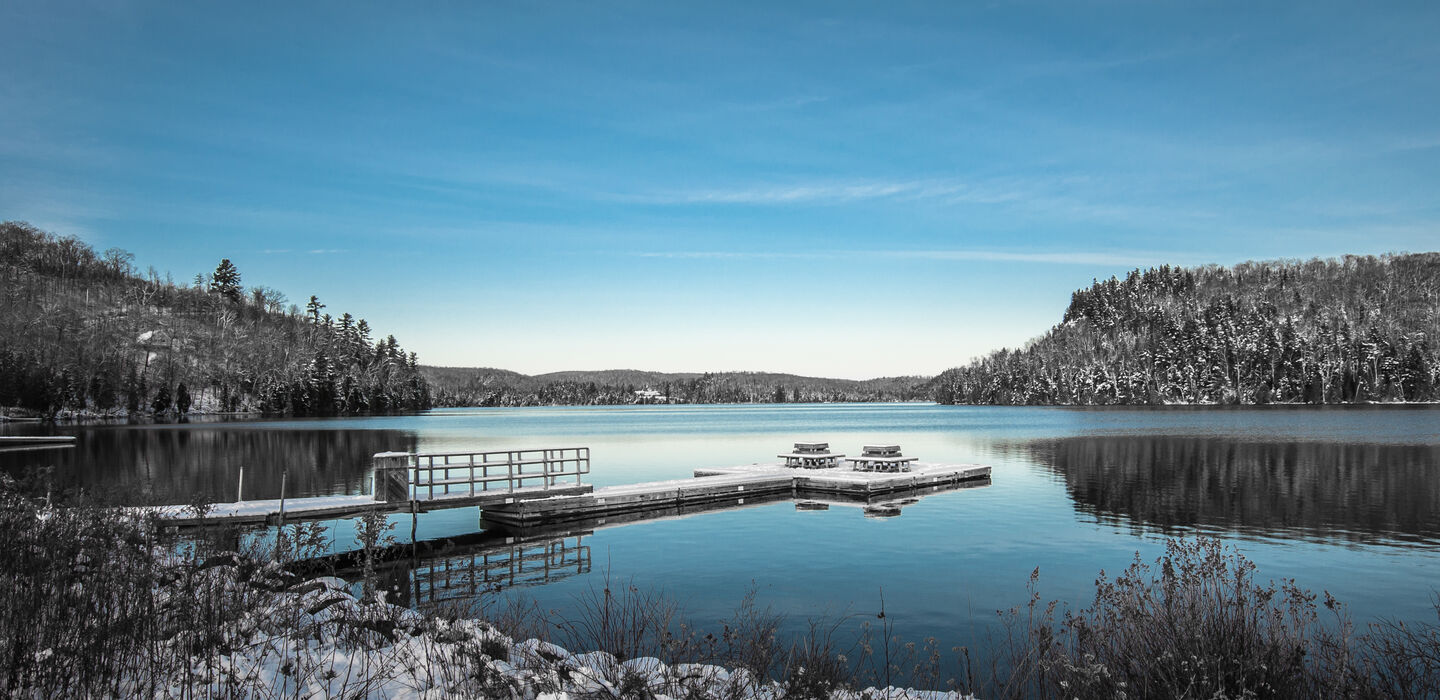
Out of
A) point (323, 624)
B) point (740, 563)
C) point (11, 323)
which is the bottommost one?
point (740, 563)

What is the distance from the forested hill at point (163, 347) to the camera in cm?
10850

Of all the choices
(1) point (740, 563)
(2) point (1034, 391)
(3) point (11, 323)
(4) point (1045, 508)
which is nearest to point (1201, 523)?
(4) point (1045, 508)

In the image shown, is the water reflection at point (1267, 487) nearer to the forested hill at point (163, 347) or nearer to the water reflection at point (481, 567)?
the water reflection at point (481, 567)

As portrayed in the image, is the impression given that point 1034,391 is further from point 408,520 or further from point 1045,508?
point 408,520

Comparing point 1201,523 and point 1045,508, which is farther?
point 1045,508

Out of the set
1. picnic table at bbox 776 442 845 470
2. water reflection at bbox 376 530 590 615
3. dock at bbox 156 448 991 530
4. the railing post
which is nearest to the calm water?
water reflection at bbox 376 530 590 615

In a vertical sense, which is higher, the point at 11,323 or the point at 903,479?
the point at 11,323

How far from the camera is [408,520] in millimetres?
22219

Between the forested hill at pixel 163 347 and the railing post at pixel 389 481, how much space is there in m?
101

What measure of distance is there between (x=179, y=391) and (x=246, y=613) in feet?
394

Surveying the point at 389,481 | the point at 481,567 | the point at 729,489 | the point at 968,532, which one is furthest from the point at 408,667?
Answer: the point at 729,489

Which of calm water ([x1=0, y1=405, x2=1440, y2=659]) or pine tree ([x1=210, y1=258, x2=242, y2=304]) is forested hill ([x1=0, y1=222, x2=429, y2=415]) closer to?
pine tree ([x1=210, y1=258, x2=242, y2=304])

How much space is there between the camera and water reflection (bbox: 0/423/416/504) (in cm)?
2833

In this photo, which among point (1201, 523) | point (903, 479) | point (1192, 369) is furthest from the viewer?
point (1192, 369)
